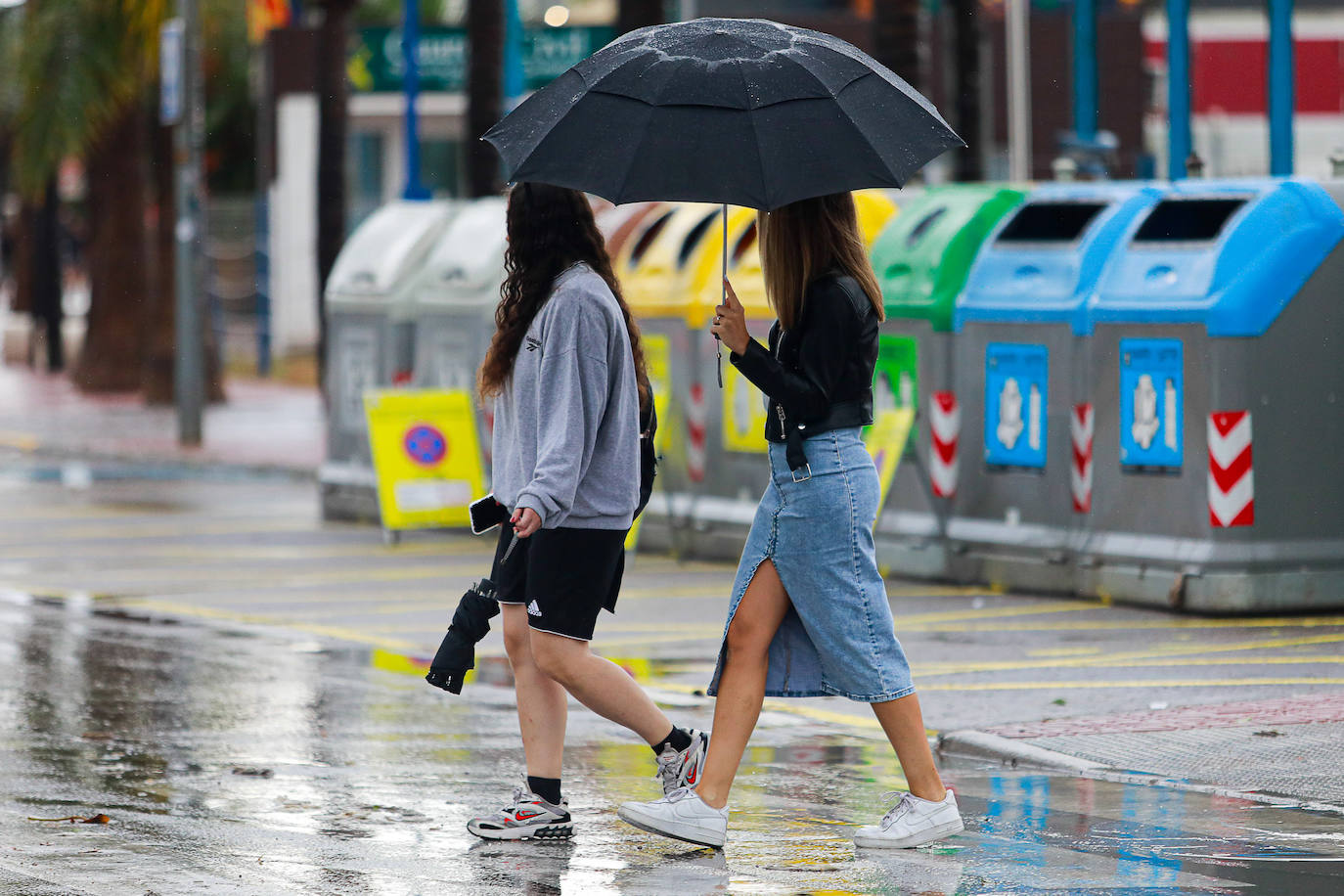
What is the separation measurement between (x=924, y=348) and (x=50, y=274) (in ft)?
85.1

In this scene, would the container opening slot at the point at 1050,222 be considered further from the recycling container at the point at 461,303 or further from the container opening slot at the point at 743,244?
the recycling container at the point at 461,303

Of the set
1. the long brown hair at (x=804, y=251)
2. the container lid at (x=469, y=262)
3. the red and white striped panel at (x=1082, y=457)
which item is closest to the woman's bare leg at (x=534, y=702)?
the long brown hair at (x=804, y=251)

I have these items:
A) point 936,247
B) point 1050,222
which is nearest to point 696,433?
point 936,247

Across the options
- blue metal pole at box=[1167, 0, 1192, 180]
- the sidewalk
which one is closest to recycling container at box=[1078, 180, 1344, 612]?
blue metal pole at box=[1167, 0, 1192, 180]

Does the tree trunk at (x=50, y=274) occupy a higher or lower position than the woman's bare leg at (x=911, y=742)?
lower

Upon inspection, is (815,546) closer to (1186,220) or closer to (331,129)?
(1186,220)

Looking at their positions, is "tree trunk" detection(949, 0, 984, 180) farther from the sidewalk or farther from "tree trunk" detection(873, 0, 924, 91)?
the sidewalk

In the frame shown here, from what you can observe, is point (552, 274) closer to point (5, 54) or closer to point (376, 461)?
point (376, 461)

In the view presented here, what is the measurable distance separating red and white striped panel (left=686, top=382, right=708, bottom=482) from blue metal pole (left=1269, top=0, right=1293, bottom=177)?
18.0 ft

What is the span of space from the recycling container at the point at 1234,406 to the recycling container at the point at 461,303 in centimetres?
487

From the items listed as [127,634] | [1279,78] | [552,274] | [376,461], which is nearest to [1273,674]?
[552,274]

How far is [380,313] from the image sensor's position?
15898 millimetres

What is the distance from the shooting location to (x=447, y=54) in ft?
113

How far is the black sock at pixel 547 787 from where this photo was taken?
641 cm
